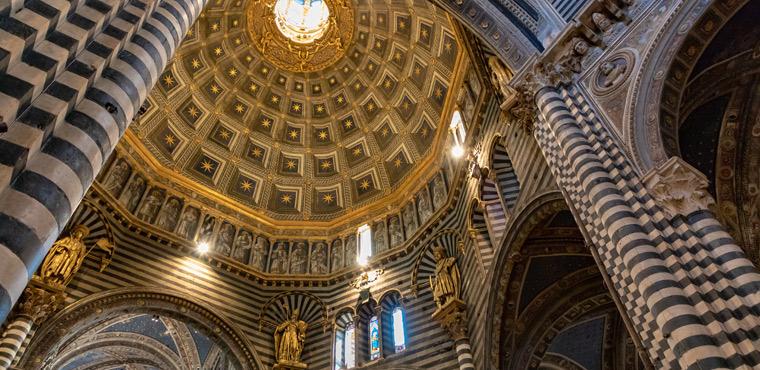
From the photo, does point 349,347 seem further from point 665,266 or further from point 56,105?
point 56,105

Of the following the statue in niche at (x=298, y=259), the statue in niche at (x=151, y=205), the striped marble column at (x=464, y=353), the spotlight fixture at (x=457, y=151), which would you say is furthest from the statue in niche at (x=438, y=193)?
the statue in niche at (x=151, y=205)

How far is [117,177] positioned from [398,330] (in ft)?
36.7

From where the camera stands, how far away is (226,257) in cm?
1877

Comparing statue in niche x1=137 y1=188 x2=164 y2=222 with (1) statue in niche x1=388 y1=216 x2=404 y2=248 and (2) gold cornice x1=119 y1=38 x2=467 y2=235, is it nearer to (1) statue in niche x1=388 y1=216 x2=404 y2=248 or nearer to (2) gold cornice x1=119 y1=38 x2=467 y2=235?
(2) gold cornice x1=119 y1=38 x2=467 y2=235

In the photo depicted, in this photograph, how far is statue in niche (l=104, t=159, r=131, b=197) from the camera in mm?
17016

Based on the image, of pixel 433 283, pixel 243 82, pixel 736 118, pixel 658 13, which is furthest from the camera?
pixel 243 82

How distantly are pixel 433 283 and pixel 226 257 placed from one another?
806 cm

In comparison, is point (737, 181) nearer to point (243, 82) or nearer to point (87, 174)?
point (87, 174)

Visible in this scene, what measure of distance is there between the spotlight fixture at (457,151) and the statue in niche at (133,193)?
11.5 metres

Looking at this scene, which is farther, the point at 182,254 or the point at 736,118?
the point at 182,254

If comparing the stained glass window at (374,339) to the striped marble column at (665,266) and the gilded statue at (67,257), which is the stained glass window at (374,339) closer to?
the gilded statue at (67,257)

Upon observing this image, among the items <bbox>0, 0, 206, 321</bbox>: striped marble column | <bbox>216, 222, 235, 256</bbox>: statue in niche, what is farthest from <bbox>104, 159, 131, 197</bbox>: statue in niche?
<bbox>0, 0, 206, 321</bbox>: striped marble column

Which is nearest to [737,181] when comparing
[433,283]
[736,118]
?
[736,118]

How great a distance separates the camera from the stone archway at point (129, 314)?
527 inches
